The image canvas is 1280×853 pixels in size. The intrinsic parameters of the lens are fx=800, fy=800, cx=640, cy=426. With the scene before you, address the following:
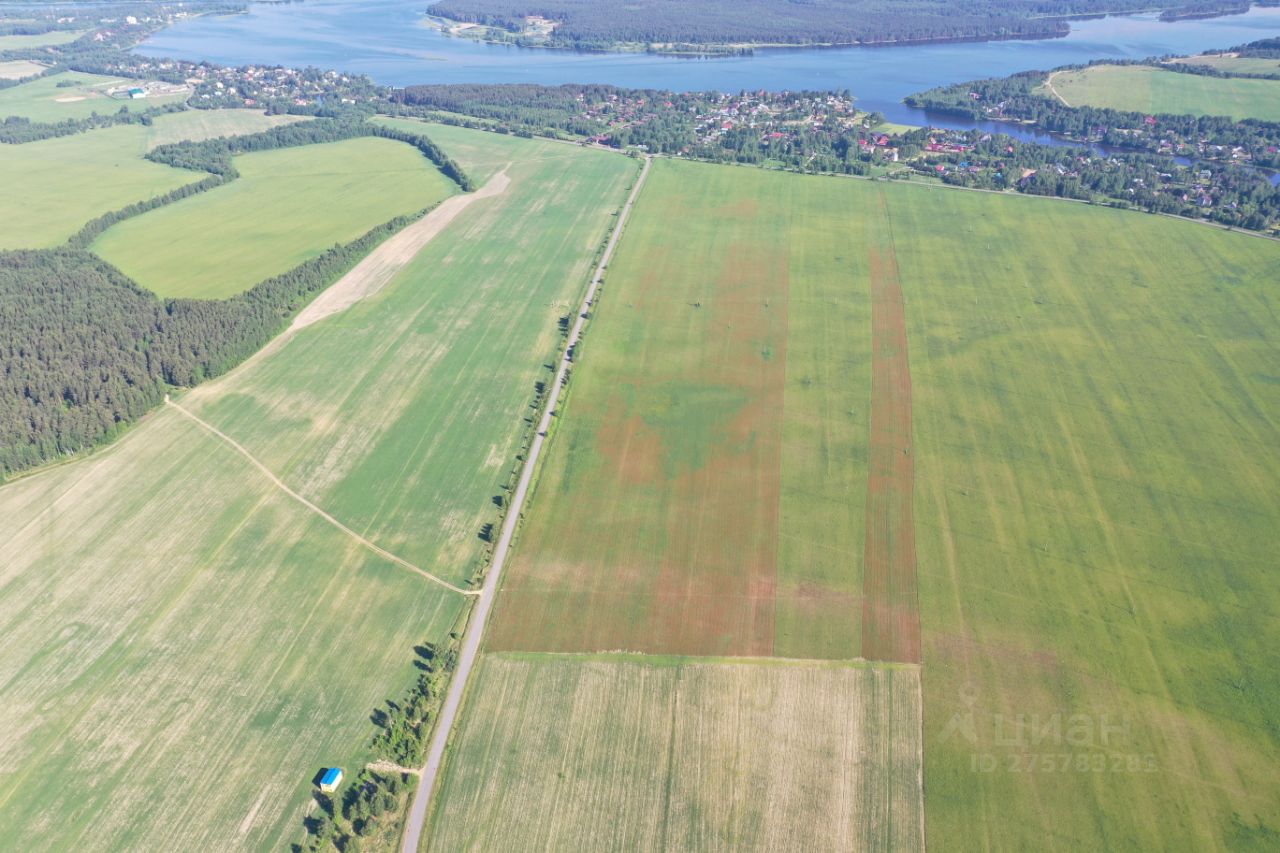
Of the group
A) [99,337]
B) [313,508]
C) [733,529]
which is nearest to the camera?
[733,529]

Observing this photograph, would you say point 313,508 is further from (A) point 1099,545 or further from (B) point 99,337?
(A) point 1099,545

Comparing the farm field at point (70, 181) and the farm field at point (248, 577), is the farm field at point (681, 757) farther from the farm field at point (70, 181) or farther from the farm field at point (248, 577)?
the farm field at point (70, 181)

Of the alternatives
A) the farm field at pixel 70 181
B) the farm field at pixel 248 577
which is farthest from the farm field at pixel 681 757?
the farm field at pixel 70 181

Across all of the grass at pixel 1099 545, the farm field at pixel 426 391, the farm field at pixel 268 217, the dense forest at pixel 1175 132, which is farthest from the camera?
the dense forest at pixel 1175 132

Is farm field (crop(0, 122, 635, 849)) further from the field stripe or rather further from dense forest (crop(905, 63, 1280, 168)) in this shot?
dense forest (crop(905, 63, 1280, 168))

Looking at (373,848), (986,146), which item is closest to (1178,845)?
(373,848)

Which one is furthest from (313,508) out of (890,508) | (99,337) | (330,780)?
(890,508)

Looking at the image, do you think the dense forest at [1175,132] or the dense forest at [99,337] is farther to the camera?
the dense forest at [1175,132]
